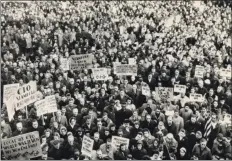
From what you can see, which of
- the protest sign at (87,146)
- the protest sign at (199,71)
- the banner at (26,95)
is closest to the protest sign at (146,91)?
the protest sign at (199,71)

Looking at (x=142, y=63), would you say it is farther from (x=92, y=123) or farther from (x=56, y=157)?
(x=56, y=157)

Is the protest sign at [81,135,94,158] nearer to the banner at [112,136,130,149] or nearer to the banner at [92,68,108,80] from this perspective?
the banner at [112,136,130,149]

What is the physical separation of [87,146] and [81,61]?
75 cm

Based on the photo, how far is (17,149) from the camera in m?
3.71

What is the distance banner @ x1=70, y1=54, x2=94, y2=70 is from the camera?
389cm

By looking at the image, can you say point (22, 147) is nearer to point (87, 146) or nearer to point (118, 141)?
point (87, 146)

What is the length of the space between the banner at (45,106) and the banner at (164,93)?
91 centimetres

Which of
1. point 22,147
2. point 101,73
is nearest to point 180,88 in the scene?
point 101,73

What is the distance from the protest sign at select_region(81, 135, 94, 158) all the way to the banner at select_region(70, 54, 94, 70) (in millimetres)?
637

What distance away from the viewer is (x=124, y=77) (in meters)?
3.92

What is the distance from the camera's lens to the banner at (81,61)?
3.89 meters

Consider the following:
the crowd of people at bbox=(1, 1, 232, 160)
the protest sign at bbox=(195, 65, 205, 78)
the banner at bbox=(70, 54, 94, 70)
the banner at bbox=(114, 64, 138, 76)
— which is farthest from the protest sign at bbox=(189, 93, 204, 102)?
the banner at bbox=(70, 54, 94, 70)

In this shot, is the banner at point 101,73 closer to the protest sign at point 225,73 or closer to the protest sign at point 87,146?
the protest sign at point 87,146

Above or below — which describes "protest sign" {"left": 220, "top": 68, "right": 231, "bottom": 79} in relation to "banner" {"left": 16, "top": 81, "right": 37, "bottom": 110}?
above
